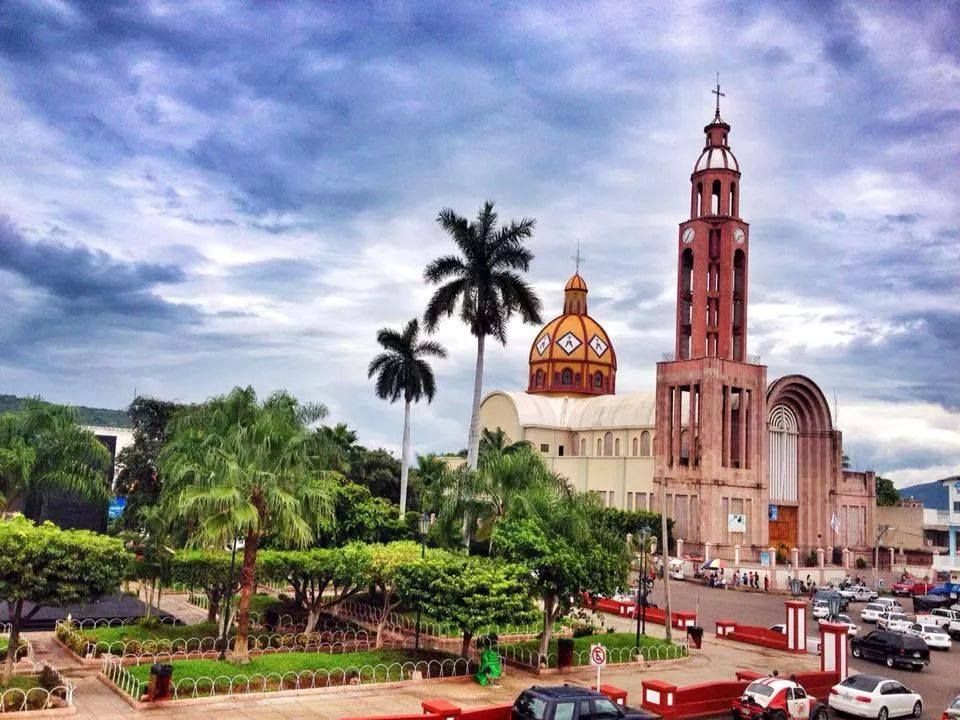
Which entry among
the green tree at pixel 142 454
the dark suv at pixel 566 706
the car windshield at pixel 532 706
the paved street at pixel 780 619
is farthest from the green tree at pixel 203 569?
the green tree at pixel 142 454

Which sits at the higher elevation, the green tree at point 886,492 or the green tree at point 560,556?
the green tree at point 886,492

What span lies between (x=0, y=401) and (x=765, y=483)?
98043mm

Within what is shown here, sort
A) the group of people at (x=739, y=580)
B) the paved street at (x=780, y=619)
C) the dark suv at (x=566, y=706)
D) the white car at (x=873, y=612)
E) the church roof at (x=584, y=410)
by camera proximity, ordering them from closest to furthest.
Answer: the dark suv at (x=566, y=706), the paved street at (x=780, y=619), the white car at (x=873, y=612), the group of people at (x=739, y=580), the church roof at (x=584, y=410)

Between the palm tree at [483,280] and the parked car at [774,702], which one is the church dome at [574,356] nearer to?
the palm tree at [483,280]

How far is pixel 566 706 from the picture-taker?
18.4m

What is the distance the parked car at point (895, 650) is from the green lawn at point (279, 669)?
16245 millimetres

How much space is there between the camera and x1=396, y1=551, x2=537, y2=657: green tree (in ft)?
83.1

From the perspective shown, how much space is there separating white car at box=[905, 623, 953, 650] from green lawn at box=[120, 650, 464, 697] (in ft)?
72.7

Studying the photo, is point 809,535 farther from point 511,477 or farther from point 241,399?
point 241,399

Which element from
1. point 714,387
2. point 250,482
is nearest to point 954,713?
point 250,482

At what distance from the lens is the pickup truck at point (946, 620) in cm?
4106

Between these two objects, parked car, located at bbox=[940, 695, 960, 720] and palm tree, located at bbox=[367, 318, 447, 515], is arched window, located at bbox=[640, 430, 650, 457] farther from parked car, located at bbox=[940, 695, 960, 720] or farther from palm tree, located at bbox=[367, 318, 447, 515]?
parked car, located at bbox=[940, 695, 960, 720]

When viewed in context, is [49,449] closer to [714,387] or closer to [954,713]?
[954,713]

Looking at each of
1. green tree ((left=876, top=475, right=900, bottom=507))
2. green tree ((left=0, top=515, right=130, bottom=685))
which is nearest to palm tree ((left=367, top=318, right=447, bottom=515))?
green tree ((left=0, top=515, right=130, bottom=685))
